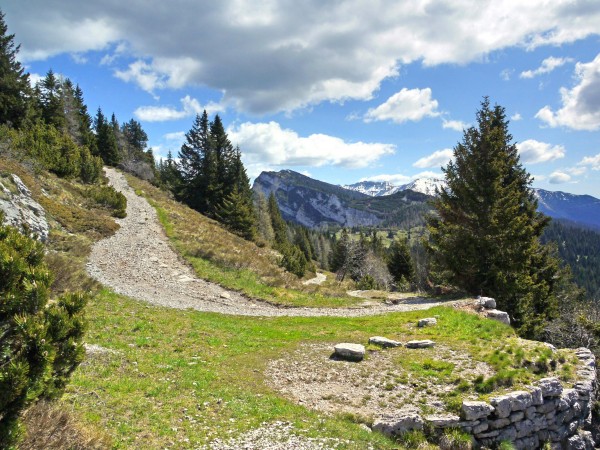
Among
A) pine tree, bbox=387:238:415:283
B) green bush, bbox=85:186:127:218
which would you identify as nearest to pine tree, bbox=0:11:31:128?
green bush, bbox=85:186:127:218

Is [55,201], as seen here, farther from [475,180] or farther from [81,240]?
[475,180]

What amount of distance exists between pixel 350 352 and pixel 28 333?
12.4 metres

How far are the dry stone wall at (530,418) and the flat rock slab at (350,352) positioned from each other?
430 centimetres

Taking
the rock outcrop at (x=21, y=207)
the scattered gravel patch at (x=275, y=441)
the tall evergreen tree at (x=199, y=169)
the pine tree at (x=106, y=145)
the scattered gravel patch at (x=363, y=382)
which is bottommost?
the scattered gravel patch at (x=363, y=382)

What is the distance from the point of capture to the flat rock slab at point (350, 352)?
51.6ft

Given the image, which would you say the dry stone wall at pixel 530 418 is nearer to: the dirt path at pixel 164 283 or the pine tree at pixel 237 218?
the dirt path at pixel 164 283

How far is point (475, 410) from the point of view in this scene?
1180 centimetres

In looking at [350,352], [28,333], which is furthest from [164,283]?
[28,333]

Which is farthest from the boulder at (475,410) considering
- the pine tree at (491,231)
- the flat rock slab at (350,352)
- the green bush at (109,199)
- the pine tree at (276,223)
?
the pine tree at (276,223)

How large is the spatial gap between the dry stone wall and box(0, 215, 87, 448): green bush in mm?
8733

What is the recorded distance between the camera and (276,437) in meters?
9.29

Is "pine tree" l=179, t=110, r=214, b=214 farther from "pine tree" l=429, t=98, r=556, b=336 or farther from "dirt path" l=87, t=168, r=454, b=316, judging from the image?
"pine tree" l=429, t=98, r=556, b=336

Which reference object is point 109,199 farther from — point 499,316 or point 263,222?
point 263,222

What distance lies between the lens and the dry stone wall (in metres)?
11.4
